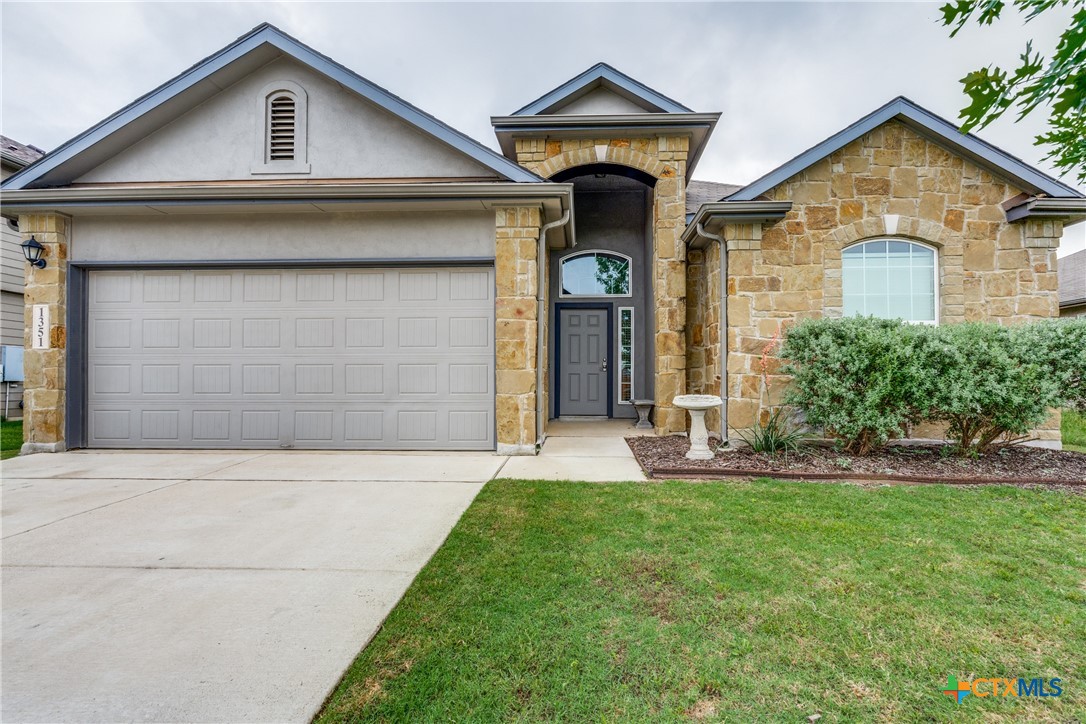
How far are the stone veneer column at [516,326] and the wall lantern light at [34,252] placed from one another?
6.00 m

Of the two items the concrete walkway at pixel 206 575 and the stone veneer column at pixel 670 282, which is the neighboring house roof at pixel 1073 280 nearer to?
the stone veneer column at pixel 670 282

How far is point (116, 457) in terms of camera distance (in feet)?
19.2

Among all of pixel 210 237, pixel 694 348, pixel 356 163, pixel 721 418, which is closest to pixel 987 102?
pixel 721 418

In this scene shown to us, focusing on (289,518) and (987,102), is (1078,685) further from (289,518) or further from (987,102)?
(289,518)

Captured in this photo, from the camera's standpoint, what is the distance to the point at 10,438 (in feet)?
24.6

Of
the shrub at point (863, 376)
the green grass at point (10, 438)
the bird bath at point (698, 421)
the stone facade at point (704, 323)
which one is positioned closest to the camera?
the shrub at point (863, 376)

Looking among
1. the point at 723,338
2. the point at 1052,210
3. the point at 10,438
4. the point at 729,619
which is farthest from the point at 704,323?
the point at 10,438

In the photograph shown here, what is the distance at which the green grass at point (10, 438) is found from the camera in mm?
6329

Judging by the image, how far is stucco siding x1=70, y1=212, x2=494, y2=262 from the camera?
620cm

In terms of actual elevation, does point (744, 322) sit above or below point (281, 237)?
below

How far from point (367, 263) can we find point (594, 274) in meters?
5.14

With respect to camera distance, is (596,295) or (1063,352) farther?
(596,295)

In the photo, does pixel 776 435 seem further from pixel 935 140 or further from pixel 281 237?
pixel 281 237

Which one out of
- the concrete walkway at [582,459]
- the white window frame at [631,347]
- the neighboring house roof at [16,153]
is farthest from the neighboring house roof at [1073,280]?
the neighboring house roof at [16,153]
